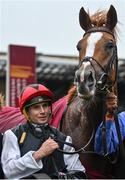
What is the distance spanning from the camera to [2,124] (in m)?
7.85

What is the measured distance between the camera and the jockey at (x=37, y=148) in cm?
489

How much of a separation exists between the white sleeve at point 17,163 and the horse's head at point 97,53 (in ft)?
2.96

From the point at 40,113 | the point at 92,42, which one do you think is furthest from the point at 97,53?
the point at 40,113

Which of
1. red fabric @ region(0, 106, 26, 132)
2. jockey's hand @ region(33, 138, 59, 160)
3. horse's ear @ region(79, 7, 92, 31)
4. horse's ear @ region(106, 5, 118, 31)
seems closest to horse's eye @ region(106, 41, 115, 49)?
horse's ear @ region(106, 5, 118, 31)

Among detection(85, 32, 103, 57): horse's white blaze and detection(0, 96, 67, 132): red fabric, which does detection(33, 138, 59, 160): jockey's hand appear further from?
detection(0, 96, 67, 132): red fabric

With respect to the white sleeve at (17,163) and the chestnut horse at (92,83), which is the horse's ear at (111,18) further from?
the white sleeve at (17,163)

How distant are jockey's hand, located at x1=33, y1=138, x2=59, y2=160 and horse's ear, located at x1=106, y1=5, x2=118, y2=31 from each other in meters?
1.74

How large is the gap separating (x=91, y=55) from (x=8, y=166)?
1450 mm

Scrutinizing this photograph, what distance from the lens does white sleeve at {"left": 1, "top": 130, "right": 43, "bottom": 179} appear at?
4875mm

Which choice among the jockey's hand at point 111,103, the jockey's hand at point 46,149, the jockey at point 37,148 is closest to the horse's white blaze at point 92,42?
the jockey's hand at point 111,103

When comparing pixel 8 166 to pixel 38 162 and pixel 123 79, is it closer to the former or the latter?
pixel 38 162

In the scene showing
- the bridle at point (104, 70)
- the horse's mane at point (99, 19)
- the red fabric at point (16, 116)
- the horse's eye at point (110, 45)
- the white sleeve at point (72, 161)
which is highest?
the horse's mane at point (99, 19)

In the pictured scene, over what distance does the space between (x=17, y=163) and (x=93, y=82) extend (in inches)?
43.8

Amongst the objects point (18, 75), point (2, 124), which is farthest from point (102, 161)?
point (18, 75)
